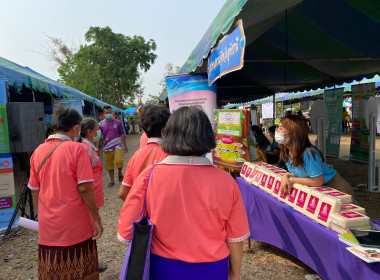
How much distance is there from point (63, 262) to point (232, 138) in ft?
8.47

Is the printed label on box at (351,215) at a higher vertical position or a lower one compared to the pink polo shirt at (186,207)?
lower

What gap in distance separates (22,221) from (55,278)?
0.66 meters

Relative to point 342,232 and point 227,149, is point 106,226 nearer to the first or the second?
point 227,149

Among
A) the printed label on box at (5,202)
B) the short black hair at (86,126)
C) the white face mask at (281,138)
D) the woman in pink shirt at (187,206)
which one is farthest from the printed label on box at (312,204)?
the printed label on box at (5,202)

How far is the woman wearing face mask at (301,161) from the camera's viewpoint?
7.28 ft

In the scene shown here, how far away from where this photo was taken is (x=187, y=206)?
1.12m

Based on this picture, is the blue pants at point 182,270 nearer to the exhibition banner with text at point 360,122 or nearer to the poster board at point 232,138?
the poster board at point 232,138

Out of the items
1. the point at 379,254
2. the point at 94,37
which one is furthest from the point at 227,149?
the point at 94,37

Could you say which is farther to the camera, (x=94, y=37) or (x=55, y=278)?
(x=94, y=37)

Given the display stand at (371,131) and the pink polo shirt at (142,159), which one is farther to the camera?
the display stand at (371,131)

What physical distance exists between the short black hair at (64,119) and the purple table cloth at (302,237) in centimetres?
186

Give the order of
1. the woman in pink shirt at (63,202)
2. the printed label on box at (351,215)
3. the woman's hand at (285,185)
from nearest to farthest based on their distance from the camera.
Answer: the printed label on box at (351,215), the woman in pink shirt at (63,202), the woman's hand at (285,185)

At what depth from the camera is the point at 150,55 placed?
32750 mm

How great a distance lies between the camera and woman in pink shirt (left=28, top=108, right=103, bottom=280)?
1851 mm
